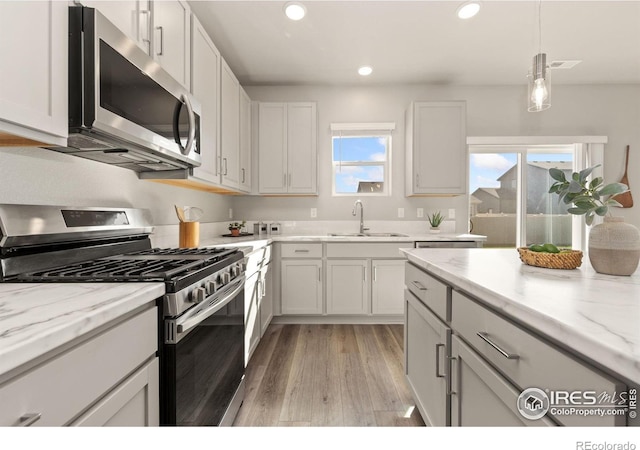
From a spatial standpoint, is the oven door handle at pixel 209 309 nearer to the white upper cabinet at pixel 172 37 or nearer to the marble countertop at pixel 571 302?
the marble countertop at pixel 571 302

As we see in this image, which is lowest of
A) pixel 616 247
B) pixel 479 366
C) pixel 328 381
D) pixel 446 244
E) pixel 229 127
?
pixel 328 381

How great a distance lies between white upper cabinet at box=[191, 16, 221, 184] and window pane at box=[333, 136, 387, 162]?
1781mm

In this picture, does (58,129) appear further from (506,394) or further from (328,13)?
(328,13)

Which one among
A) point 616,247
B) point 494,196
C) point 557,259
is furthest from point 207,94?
point 494,196

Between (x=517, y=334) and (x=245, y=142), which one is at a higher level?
(x=245, y=142)

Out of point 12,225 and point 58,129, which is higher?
point 58,129

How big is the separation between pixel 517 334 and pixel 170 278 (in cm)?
101

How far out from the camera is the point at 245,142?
3301 mm

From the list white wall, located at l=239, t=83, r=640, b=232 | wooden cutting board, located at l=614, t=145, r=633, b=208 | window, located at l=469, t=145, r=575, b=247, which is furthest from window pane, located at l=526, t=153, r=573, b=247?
wooden cutting board, located at l=614, t=145, r=633, b=208

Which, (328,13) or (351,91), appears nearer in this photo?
(328,13)

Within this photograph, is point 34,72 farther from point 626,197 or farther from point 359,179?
point 626,197

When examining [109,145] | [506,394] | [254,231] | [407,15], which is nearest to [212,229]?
[254,231]

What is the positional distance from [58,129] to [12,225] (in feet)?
1.23

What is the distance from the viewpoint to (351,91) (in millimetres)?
3824
